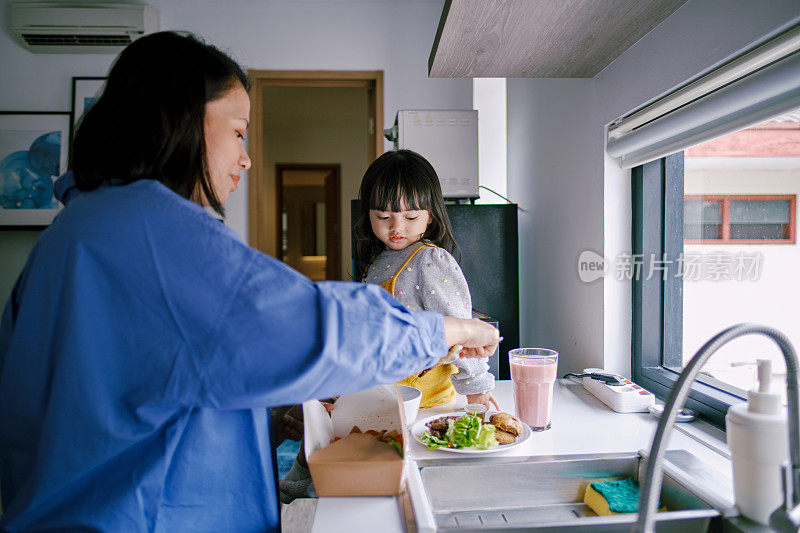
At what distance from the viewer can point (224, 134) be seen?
719 millimetres

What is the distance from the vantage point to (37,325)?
580mm

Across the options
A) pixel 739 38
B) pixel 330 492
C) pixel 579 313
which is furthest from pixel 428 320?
pixel 579 313

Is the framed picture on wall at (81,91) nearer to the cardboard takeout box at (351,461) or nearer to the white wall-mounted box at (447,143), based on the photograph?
the white wall-mounted box at (447,143)

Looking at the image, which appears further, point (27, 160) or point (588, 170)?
point (27, 160)

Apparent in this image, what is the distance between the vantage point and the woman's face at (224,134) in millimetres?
704

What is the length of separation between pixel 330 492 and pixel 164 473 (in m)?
0.27

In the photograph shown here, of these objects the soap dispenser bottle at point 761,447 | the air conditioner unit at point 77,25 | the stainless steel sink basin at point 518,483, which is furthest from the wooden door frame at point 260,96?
the soap dispenser bottle at point 761,447

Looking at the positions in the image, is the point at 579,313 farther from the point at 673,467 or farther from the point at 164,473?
the point at 164,473

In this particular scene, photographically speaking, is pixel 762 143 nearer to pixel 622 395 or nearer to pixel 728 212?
pixel 728 212

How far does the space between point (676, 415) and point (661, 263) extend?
0.99 metres

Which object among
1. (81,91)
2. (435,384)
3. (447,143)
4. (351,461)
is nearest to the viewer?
(351,461)

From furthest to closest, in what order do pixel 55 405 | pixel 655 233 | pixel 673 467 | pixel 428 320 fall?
pixel 655 233, pixel 673 467, pixel 428 320, pixel 55 405

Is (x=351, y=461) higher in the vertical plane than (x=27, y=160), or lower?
lower

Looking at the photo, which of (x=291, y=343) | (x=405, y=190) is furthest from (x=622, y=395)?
(x=291, y=343)
